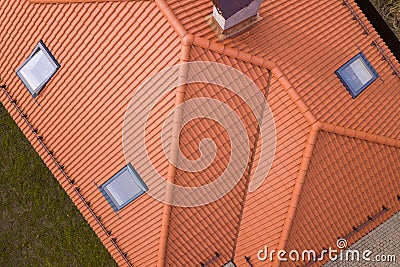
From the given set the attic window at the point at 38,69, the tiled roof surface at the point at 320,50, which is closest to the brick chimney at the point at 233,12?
the tiled roof surface at the point at 320,50

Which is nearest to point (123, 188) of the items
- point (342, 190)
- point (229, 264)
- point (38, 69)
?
point (229, 264)

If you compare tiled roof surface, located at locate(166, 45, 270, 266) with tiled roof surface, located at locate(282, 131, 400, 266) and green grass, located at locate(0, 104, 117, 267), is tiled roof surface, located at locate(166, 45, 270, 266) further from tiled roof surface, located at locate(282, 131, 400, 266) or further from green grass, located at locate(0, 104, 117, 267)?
green grass, located at locate(0, 104, 117, 267)

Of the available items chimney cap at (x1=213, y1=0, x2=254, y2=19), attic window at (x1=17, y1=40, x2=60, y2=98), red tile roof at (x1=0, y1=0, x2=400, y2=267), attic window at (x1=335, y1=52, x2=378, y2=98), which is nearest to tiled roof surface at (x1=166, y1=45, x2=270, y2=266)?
red tile roof at (x1=0, y1=0, x2=400, y2=267)

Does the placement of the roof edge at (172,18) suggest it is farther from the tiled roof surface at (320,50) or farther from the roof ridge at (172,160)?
the roof ridge at (172,160)

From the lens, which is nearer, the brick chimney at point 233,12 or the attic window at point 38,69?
the brick chimney at point 233,12

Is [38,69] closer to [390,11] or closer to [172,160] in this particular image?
[172,160]
